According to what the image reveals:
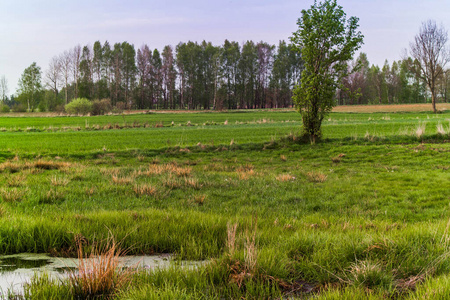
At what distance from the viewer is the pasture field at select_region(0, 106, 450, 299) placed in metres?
2.64

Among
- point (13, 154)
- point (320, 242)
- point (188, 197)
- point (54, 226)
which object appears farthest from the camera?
point (13, 154)

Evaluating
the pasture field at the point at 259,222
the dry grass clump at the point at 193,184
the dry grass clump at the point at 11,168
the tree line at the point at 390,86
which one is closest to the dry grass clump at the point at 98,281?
the pasture field at the point at 259,222

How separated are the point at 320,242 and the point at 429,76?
7485 centimetres

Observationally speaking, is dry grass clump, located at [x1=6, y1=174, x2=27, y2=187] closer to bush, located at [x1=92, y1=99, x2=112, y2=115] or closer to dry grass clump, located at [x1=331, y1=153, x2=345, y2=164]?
dry grass clump, located at [x1=331, y1=153, x2=345, y2=164]

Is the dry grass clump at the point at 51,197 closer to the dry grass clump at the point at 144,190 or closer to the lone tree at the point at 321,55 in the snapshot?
the dry grass clump at the point at 144,190

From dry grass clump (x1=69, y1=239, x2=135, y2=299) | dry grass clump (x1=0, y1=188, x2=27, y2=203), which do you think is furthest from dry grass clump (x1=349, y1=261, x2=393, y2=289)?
dry grass clump (x1=0, y1=188, x2=27, y2=203)

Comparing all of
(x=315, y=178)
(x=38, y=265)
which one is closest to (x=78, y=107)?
(x=315, y=178)

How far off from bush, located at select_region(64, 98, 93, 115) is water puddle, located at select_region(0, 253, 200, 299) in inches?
2722

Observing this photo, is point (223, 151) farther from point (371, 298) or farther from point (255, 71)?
point (255, 71)

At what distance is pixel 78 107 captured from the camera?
65812mm

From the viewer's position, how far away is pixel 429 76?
63.4 meters

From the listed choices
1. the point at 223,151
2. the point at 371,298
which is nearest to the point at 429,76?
the point at 223,151

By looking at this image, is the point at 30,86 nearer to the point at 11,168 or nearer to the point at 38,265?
the point at 11,168

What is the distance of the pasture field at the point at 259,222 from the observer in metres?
2.64
